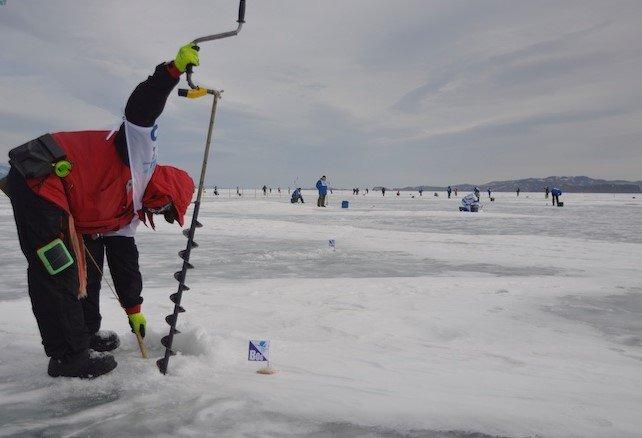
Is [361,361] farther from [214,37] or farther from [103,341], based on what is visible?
[214,37]

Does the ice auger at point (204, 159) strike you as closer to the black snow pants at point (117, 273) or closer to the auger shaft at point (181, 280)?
the auger shaft at point (181, 280)

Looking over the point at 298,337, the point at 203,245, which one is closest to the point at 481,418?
the point at 298,337

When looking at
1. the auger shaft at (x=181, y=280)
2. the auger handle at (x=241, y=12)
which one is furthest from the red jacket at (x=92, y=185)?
the auger handle at (x=241, y=12)

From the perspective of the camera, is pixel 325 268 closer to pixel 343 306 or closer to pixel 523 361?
pixel 343 306

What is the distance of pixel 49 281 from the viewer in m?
2.21

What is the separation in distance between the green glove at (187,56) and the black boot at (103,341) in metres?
1.68

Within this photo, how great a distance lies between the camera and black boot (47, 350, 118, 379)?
88.1 inches

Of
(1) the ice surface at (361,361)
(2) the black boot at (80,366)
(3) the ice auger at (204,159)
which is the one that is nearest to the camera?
(1) the ice surface at (361,361)

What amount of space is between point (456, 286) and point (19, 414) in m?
4.08

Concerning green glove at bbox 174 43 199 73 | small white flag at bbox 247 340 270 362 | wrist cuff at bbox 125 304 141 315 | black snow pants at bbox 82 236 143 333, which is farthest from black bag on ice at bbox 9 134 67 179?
small white flag at bbox 247 340 270 362

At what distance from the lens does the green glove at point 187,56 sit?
201 centimetres

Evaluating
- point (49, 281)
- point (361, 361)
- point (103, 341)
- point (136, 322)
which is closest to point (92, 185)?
point (49, 281)

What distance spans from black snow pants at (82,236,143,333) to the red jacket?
0.21 m

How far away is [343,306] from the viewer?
3.97 m
